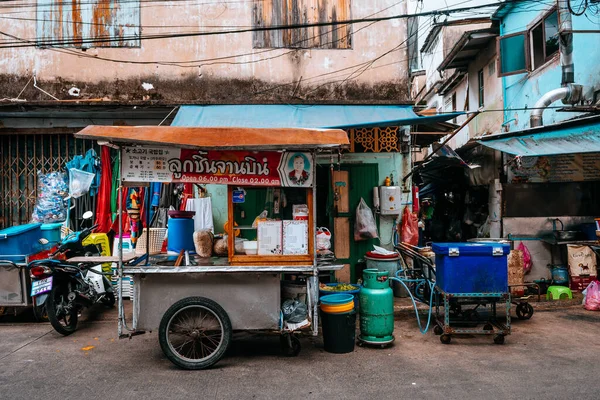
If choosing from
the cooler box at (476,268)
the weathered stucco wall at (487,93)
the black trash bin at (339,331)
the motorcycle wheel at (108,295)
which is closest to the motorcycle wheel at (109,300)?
the motorcycle wheel at (108,295)

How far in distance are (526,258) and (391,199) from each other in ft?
11.2

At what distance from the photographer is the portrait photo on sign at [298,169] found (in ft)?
18.3

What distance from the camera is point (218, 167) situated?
18.0 feet

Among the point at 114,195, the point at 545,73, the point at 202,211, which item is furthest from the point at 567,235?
the point at 114,195

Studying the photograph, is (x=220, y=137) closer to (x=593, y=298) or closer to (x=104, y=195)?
(x=104, y=195)

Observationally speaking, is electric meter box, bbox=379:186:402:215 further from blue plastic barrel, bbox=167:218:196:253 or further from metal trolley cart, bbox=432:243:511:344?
blue plastic barrel, bbox=167:218:196:253

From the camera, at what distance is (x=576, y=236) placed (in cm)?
970

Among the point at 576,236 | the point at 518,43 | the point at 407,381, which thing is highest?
the point at 518,43

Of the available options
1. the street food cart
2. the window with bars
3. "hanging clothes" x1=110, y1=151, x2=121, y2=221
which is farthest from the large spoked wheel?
the window with bars

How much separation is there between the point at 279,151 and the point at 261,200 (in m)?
3.37

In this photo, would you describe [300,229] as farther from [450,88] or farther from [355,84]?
[450,88]

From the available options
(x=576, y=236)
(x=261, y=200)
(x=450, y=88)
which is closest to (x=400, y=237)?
(x=261, y=200)

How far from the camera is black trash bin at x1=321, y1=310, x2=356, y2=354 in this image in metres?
5.80

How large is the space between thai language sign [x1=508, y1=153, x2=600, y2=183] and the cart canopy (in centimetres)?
659
